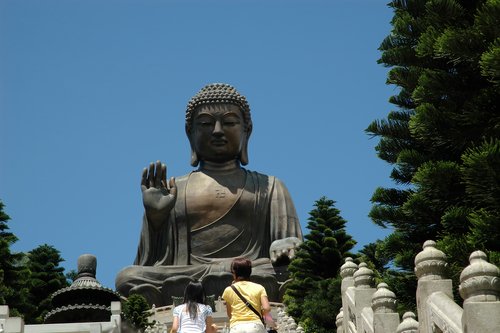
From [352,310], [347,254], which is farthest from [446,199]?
[347,254]

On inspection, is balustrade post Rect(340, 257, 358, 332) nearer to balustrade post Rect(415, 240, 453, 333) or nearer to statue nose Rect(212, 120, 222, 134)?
balustrade post Rect(415, 240, 453, 333)

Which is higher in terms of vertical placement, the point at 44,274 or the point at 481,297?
the point at 44,274

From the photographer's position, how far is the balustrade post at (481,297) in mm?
6734

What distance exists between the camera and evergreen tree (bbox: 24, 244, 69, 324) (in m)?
25.2

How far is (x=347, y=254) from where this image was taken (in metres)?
19.9

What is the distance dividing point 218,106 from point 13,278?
8.21 metres

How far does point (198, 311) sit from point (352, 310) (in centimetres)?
262

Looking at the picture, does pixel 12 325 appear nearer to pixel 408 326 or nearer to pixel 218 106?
pixel 408 326

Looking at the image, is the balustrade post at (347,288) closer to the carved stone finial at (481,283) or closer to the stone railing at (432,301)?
the stone railing at (432,301)

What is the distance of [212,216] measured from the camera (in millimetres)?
27484

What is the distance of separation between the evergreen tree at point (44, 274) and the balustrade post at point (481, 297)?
1841 centimetres

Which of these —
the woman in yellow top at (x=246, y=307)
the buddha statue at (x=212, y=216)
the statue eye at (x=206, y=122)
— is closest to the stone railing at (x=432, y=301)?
the woman in yellow top at (x=246, y=307)

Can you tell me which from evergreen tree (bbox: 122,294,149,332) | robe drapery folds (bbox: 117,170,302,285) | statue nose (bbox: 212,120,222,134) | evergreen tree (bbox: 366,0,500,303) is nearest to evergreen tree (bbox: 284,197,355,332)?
evergreen tree (bbox: 122,294,149,332)

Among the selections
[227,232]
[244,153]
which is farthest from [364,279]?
[244,153]
